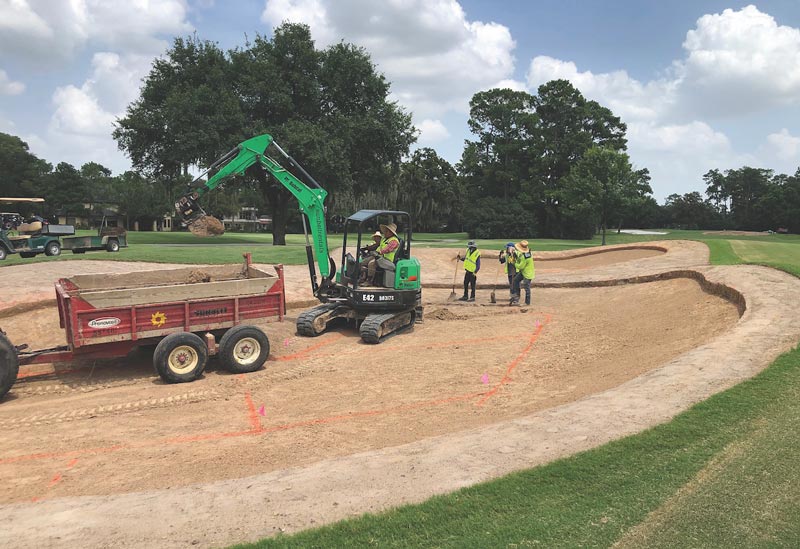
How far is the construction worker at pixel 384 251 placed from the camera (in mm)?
12767

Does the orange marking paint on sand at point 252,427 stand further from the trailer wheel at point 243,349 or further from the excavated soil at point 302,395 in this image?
Result: the trailer wheel at point 243,349

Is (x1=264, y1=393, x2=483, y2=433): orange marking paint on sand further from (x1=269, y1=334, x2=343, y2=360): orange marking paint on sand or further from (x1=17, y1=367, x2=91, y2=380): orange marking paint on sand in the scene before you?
(x1=17, y1=367, x2=91, y2=380): orange marking paint on sand

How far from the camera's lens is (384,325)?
12.2 metres

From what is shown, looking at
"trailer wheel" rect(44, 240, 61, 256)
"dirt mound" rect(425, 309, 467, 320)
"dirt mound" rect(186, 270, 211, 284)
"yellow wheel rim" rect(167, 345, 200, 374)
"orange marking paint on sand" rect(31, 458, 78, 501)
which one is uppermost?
"trailer wheel" rect(44, 240, 61, 256)

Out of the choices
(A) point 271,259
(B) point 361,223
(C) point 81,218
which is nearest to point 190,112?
(A) point 271,259

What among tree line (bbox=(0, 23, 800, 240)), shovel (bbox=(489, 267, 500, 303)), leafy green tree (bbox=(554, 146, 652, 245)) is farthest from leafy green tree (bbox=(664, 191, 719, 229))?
shovel (bbox=(489, 267, 500, 303))

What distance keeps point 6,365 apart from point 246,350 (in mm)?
3470

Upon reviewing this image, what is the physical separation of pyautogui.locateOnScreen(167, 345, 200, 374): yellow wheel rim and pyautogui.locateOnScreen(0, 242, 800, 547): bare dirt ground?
0.32 metres

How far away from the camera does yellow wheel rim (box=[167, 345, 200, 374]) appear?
29.8 feet

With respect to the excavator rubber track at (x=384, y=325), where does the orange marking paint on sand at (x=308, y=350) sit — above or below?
below

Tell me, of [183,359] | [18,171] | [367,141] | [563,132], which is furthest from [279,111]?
[18,171]

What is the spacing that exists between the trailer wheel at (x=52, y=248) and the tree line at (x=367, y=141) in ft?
39.5

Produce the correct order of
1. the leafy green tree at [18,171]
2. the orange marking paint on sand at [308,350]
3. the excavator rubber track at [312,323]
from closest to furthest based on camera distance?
the orange marking paint on sand at [308,350], the excavator rubber track at [312,323], the leafy green tree at [18,171]

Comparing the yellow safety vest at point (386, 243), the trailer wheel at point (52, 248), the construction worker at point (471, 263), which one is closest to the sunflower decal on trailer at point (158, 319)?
the yellow safety vest at point (386, 243)
